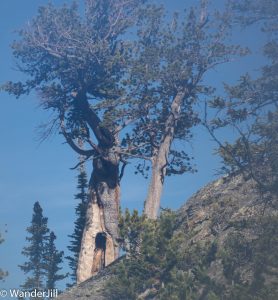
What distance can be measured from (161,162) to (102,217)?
3.91m

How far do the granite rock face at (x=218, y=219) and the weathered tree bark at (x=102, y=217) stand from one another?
8.32 ft

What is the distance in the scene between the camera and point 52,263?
34.1 metres

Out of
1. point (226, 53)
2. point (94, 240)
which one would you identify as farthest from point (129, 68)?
point (94, 240)

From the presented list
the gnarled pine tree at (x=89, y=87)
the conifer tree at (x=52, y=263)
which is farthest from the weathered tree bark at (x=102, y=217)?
the conifer tree at (x=52, y=263)

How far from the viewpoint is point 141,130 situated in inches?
1070

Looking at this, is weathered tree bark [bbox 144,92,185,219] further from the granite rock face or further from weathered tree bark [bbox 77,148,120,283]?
weathered tree bark [bbox 77,148,120,283]

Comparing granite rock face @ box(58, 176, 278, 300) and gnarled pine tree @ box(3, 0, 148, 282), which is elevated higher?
gnarled pine tree @ box(3, 0, 148, 282)

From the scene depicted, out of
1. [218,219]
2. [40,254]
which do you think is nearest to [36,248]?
[40,254]

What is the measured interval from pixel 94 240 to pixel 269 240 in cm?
1281

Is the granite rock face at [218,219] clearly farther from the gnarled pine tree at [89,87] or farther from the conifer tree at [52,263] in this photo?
the conifer tree at [52,263]

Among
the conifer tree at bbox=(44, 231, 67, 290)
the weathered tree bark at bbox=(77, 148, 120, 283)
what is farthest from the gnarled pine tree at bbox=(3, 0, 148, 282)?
the conifer tree at bbox=(44, 231, 67, 290)

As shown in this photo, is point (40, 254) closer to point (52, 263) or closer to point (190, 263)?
point (52, 263)

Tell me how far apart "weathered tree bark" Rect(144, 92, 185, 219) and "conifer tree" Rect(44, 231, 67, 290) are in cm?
1076

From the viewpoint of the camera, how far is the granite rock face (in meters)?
17.1
